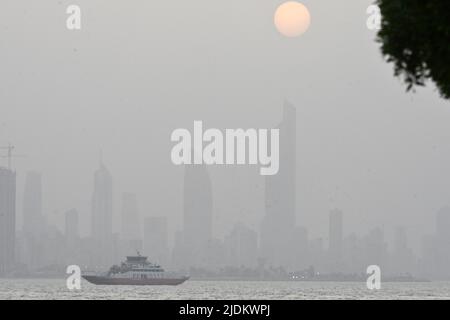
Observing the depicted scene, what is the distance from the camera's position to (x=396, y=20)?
20078mm
